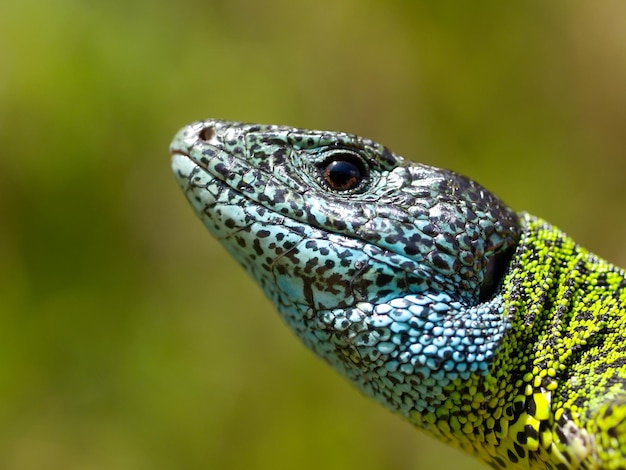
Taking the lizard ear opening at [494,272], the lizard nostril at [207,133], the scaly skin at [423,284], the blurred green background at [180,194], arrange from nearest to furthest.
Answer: the scaly skin at [423,284] < the lizard ear opening at [494,272] < the lizard nostril at [207,133] < the blurred green background at [180,194]

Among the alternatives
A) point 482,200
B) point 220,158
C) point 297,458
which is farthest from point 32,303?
point 482,200

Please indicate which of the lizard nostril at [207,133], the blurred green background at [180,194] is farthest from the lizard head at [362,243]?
the blurred green background at [180,194]

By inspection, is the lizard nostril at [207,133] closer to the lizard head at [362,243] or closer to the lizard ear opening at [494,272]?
the lizard head at [362,243]

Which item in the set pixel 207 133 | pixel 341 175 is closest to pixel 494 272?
pixel 341 175

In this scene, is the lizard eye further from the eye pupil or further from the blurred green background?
the blurred green background

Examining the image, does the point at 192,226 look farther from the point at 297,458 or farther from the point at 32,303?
the point at 297,458

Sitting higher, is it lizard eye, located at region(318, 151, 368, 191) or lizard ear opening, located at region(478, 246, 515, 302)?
lizard eye, located at region(318, 151, 368, 191)

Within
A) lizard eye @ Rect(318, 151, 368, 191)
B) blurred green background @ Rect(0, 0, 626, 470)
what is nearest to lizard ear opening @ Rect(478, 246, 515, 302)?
lizard eye @ Rect(318, 151, 368, 191)
